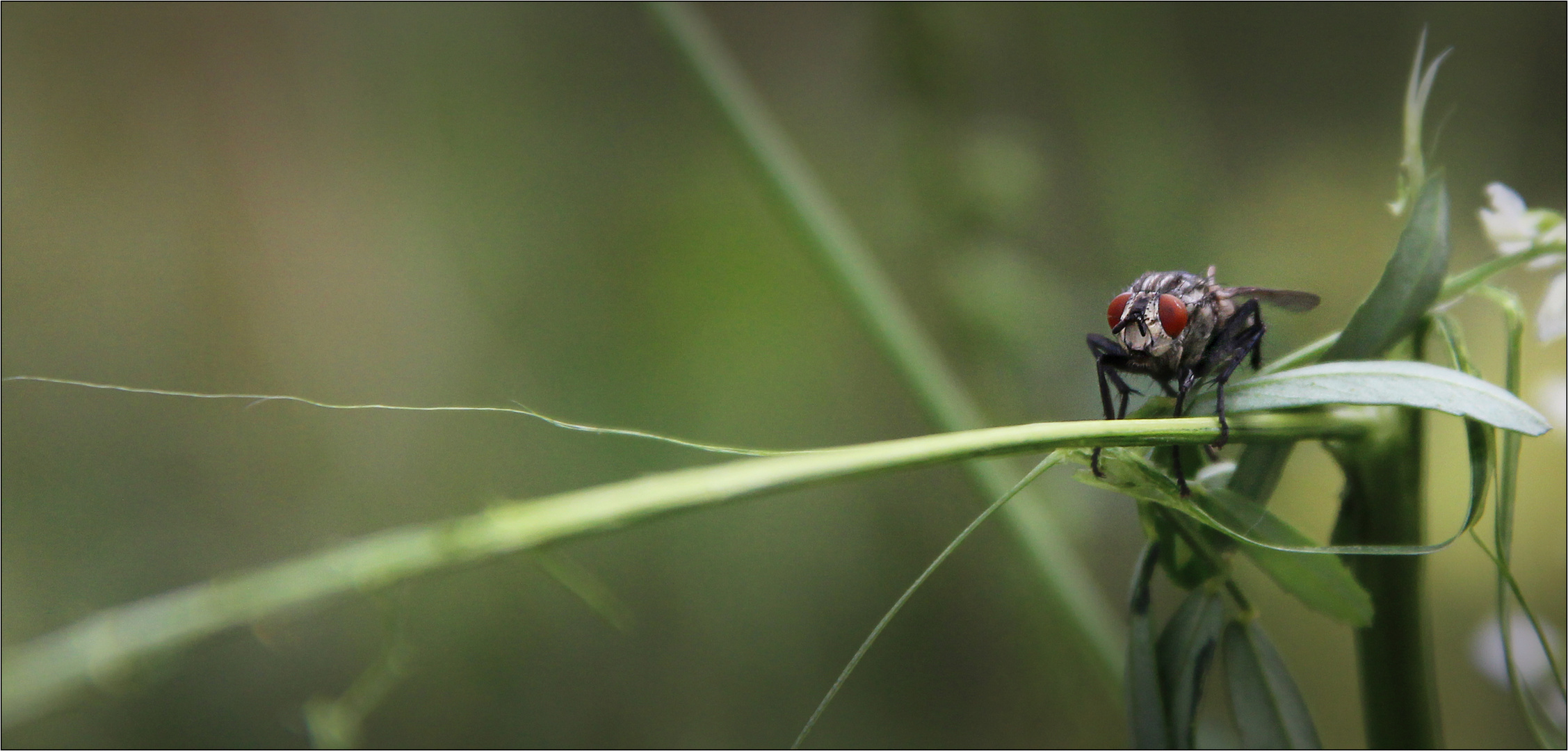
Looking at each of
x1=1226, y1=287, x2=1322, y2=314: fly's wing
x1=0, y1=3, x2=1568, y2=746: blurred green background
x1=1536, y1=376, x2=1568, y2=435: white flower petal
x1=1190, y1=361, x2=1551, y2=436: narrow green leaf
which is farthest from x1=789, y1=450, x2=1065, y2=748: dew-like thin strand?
x1=0, y1=3, x2=1568, y2=746: blurred green background

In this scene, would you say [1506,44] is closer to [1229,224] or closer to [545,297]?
[1229,224]

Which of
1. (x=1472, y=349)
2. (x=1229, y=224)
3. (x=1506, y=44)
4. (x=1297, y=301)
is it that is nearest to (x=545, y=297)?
(x=1229, y=224)

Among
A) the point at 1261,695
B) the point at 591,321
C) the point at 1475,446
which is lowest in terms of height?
the point at 1261,695

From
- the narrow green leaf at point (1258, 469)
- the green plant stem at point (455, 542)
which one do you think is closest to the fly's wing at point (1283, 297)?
the narrow green leaf at point (1258, 469)

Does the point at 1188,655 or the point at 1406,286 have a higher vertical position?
the point at 1406,286

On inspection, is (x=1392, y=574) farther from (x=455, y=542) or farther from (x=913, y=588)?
(x=455, y=542)

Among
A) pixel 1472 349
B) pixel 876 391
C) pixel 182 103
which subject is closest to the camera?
pixel 1472 349

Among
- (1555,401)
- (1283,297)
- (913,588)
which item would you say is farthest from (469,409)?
(1555,401)
